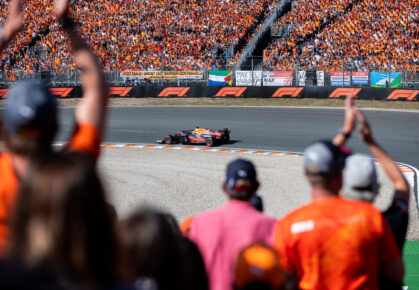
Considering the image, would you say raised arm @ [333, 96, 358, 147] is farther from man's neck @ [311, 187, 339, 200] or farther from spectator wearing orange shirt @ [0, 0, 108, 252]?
spectator wearing orange shirt @ [0, 0, 108, 252]

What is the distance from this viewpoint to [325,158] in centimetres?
240

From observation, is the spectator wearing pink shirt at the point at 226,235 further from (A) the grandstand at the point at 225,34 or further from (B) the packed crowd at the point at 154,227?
(A) the grandstand at the point at 225,34

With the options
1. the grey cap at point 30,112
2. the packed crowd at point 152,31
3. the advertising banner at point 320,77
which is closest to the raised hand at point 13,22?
the grey cap at point 30,112

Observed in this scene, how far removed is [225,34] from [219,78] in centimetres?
854

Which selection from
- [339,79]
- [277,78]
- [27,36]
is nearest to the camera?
[339,79]

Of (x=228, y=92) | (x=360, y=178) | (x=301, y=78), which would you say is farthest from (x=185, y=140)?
(x=360, y=178)

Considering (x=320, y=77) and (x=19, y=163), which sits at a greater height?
(x=19, y=163)

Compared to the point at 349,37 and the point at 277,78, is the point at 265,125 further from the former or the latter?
the point at 349,37

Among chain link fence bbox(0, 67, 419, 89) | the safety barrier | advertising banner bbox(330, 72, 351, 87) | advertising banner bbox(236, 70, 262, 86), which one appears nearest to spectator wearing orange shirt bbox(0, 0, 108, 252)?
chain link fence bbox(0, 67, 419, 89)

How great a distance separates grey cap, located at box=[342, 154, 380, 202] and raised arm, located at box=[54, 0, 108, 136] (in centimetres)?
122

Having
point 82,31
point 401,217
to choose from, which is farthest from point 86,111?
point 82,31

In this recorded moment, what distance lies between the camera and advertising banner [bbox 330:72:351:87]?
26344mm

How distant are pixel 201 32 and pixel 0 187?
3435 centimetres

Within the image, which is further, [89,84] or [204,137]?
[204,137]
